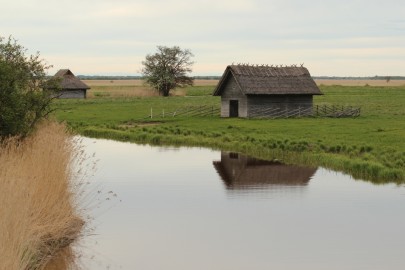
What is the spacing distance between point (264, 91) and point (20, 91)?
27.2 metres

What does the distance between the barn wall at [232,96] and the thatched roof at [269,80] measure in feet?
1.37

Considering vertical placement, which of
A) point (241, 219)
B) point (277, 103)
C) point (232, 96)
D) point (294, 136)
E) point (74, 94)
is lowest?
point (241, 219)

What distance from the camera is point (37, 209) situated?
455 inches

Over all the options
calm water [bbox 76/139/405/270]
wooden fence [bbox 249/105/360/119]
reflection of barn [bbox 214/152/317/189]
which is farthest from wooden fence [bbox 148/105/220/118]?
calm water [bbox 76/139/405/270]

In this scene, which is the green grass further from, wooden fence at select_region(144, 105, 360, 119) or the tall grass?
the tall grass

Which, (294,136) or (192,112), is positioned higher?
(192,112)

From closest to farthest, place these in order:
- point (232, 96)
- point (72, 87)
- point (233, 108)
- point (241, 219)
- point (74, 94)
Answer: point (241, 219) < point (232, 96) < point (233, 108) < point (72, 87) < point (74, 94)

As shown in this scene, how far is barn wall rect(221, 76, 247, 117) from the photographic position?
4634cm

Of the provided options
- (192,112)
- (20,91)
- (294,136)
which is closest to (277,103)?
(192,112)

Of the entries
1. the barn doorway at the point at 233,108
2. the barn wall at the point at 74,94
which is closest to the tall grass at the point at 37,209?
the barn doorway at the point at 233,108

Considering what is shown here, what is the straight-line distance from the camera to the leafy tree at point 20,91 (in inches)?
750

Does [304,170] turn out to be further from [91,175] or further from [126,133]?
Result: [126,133]

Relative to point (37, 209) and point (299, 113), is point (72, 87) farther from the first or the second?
point (37, 209)

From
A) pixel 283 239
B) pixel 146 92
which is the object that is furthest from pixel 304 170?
pixel 146 92
